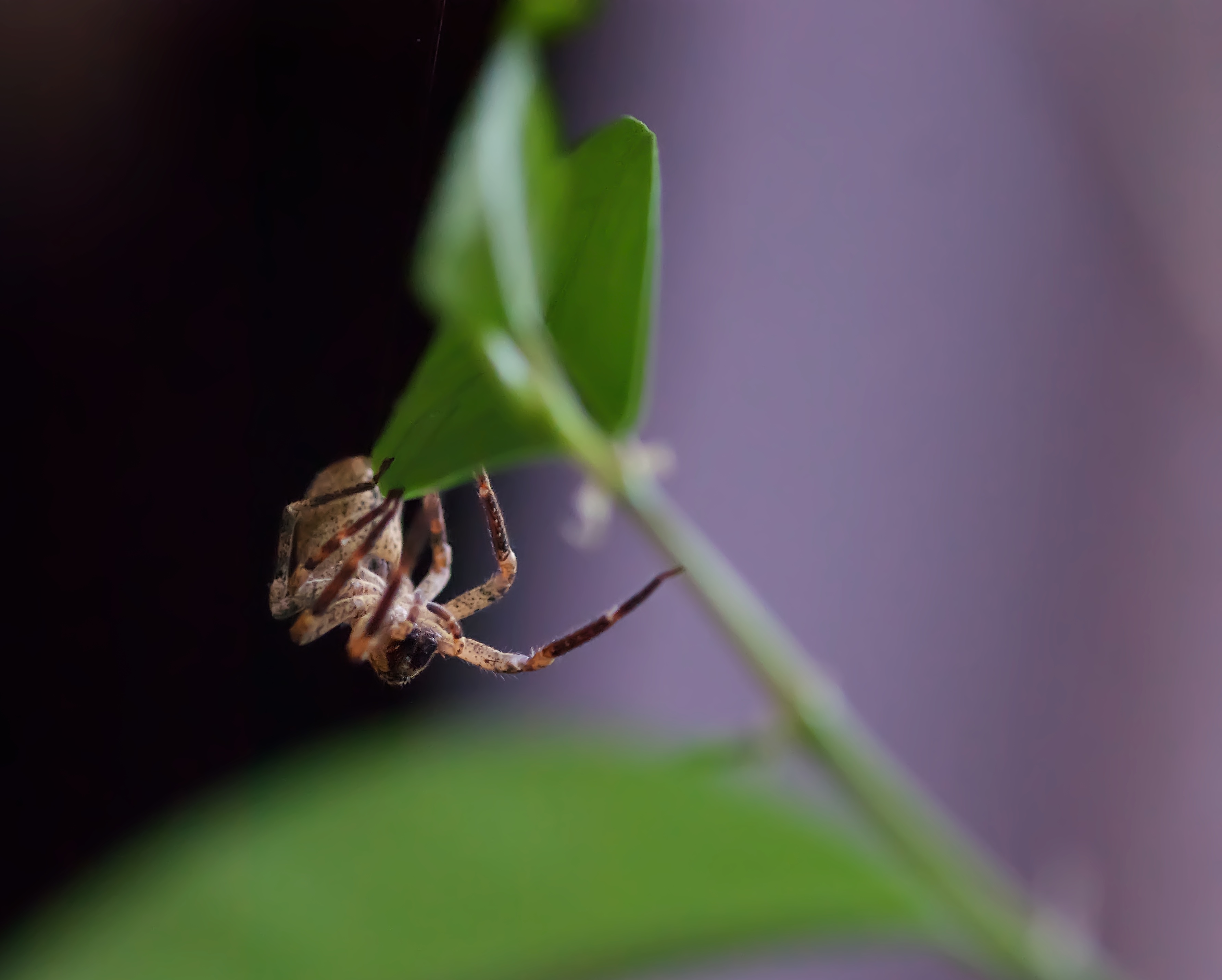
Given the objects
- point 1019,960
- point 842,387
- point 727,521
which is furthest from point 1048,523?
point 1019,960

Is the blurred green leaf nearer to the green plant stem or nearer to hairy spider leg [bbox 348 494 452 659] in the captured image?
the green plant stem

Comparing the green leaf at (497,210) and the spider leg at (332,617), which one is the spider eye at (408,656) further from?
the green leaf at (497,210)

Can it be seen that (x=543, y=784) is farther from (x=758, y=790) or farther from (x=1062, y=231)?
(x=1062, y=231)

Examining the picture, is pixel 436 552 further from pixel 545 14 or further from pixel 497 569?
pixel 545 14

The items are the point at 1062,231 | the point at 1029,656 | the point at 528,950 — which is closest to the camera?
the point at 528,950

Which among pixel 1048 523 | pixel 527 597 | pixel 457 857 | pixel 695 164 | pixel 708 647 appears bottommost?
pixel 1048 523

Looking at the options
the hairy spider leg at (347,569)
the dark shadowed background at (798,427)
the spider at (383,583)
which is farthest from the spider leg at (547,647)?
the dark shadowed background at (798,427)

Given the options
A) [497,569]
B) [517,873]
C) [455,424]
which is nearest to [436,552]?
[497,569]

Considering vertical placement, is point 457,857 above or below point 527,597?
below
